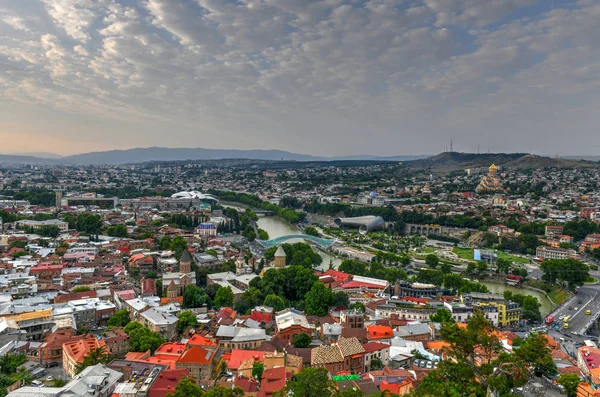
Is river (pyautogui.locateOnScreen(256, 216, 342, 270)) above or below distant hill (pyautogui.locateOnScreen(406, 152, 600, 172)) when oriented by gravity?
below

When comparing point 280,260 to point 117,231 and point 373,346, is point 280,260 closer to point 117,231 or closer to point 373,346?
point 373,346

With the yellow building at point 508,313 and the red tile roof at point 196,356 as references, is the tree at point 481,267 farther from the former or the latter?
the red tile roof at point 196,356

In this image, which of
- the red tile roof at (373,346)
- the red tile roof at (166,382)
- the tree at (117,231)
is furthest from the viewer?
the tree at (117,231)

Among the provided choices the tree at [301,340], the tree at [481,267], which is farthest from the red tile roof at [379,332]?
the tree at [481,267]

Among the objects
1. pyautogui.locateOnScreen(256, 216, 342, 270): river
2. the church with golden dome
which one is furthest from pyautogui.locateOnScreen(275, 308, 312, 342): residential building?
the church with golden dome

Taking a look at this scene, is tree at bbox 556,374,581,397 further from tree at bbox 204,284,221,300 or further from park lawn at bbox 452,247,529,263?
park lawn at bbox 452,247,529,263

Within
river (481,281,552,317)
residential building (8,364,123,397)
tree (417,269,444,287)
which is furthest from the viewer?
tree (417,269,444,287)
